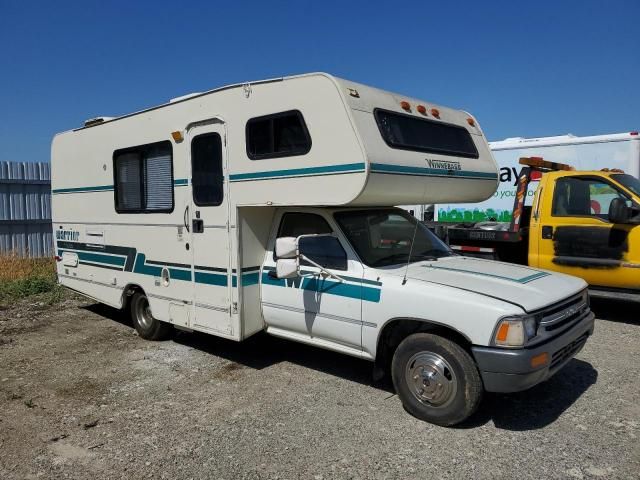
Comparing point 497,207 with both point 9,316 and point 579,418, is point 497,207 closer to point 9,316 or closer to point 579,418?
point 579,418

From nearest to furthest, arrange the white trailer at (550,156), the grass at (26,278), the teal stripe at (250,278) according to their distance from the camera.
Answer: the teal stripe at (250,278), the white trailer at (550,156), the grass at (26,278)

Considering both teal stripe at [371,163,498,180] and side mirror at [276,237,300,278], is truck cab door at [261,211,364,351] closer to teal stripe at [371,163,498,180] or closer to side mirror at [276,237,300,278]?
side mirror at [276,237,300,278]

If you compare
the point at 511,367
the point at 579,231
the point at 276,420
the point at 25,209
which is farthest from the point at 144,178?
the point at 25,209

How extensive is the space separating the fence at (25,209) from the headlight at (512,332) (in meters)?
12.3

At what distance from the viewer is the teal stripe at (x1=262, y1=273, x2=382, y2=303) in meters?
4.62

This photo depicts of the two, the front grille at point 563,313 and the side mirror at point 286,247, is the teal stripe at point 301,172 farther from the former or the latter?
the front grille at point 563,313

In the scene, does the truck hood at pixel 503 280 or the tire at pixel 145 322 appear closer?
the truck hood at pixel 503 280

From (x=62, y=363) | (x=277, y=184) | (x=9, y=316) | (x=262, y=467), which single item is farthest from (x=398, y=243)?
(x=9, y=316)

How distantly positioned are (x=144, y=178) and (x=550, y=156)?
7.68 metres

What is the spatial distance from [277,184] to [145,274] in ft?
8.47

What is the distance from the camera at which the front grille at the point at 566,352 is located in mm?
4141

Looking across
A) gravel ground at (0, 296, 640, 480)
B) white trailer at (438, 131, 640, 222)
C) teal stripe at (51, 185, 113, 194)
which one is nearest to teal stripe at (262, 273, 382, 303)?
gravel ground at (0, 296, 640, 480)

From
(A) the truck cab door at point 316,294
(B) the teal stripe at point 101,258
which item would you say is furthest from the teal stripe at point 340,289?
(B) the teal stripe at point 101,258

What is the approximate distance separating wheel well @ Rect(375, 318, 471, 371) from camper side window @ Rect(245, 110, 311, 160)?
1.71m
